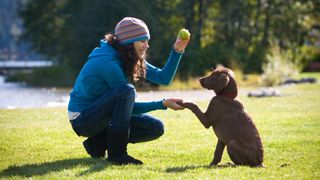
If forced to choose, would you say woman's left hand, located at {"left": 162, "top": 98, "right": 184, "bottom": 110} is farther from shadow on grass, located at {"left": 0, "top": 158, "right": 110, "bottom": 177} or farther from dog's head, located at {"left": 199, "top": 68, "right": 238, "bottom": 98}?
shadow on grass, located at {"left": 0, "top": 158, "right": 110, "bottom": 177}

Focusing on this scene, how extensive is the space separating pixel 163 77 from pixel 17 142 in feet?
8.09

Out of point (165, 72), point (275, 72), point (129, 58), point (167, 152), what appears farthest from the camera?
point (275, 72)

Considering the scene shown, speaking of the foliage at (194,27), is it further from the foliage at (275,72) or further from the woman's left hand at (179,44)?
the woman's left hand at (179,44)

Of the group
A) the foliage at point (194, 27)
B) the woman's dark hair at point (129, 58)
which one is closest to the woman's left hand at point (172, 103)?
the woman's dark hair at point (129, 58)

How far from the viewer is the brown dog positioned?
5.97 m

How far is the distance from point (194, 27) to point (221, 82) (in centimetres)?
3679

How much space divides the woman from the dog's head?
1.27 feet

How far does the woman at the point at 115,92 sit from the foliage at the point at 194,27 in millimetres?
25506

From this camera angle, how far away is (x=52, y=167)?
6094 mm

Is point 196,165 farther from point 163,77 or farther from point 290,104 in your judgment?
point 290,104

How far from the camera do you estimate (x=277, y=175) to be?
5.58m

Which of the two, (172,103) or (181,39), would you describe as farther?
(181,39)

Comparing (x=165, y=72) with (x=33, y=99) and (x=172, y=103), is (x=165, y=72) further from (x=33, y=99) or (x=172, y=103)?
(x=33, y=99)

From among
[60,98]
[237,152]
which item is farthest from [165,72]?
[60,98]
